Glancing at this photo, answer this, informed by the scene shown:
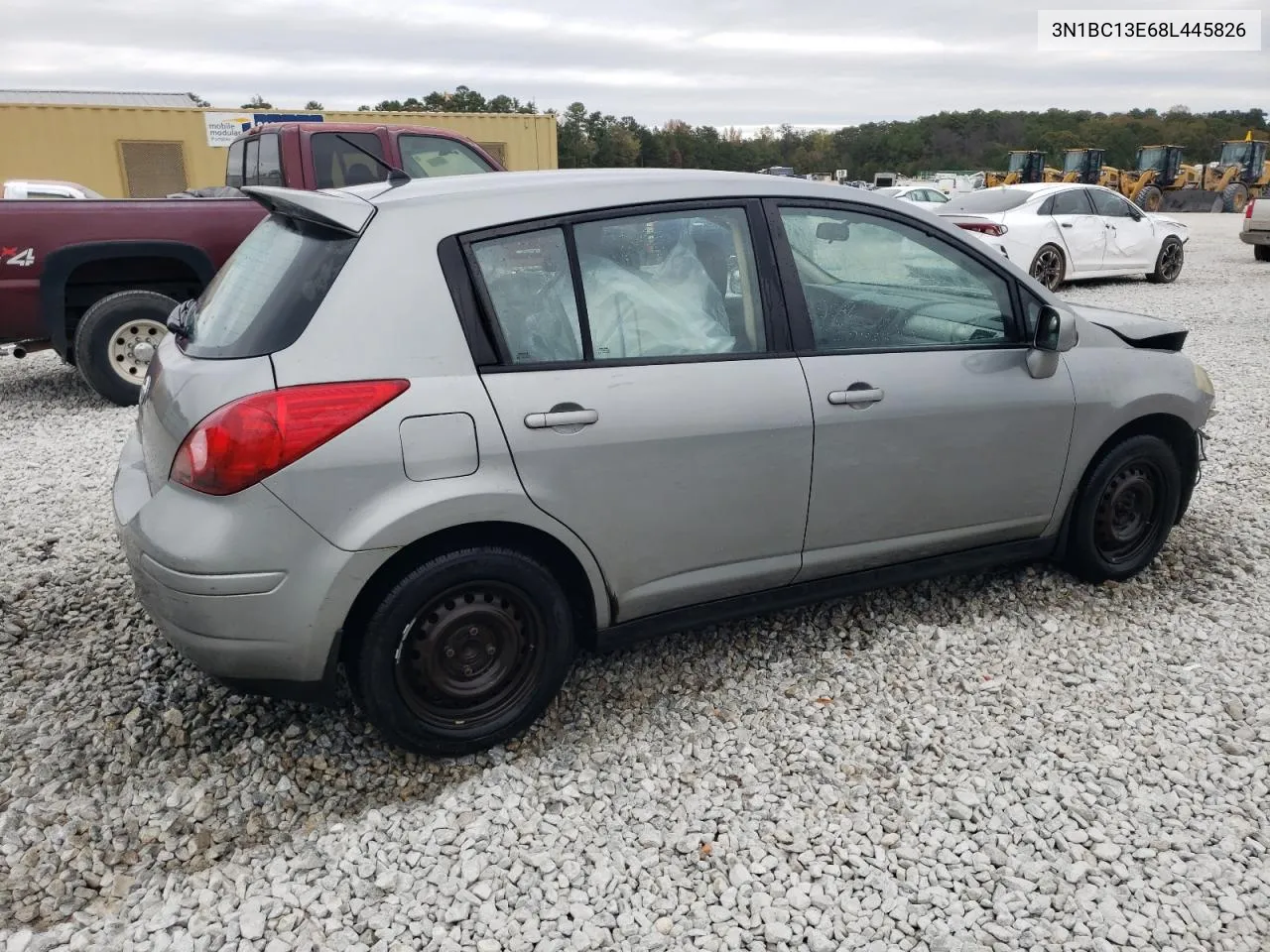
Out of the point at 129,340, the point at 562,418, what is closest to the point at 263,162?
the point at 129,340

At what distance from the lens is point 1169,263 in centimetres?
1506

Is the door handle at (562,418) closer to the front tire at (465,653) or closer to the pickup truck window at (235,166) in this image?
the front tire at (465,653)

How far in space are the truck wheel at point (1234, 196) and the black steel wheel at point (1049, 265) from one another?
26.0m

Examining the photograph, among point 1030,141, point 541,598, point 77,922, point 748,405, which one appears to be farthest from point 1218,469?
point 1030,141

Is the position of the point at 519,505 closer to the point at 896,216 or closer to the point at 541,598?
the point at 541,598

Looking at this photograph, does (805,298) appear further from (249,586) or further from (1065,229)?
(1065,229)

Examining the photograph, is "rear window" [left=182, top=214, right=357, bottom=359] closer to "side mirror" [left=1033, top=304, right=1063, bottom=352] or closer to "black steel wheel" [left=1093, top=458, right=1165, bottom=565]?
"side mirror" [left=1033, top=304, right=1063, bottom=352]

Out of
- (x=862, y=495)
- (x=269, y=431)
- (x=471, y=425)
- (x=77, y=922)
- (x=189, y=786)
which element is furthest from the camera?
(x=862, y=495)

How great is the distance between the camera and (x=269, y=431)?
8.11 ft

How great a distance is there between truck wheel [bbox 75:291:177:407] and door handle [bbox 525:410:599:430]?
5.23m

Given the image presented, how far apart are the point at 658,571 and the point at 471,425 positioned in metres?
0.80

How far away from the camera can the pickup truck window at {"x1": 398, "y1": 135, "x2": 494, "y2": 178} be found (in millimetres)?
8023

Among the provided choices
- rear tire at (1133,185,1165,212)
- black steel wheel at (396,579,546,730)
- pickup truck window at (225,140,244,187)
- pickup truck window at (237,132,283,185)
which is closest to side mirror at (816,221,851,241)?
black steel wheel at (396,579,546,730)

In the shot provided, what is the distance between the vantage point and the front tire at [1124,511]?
387 centimetres
